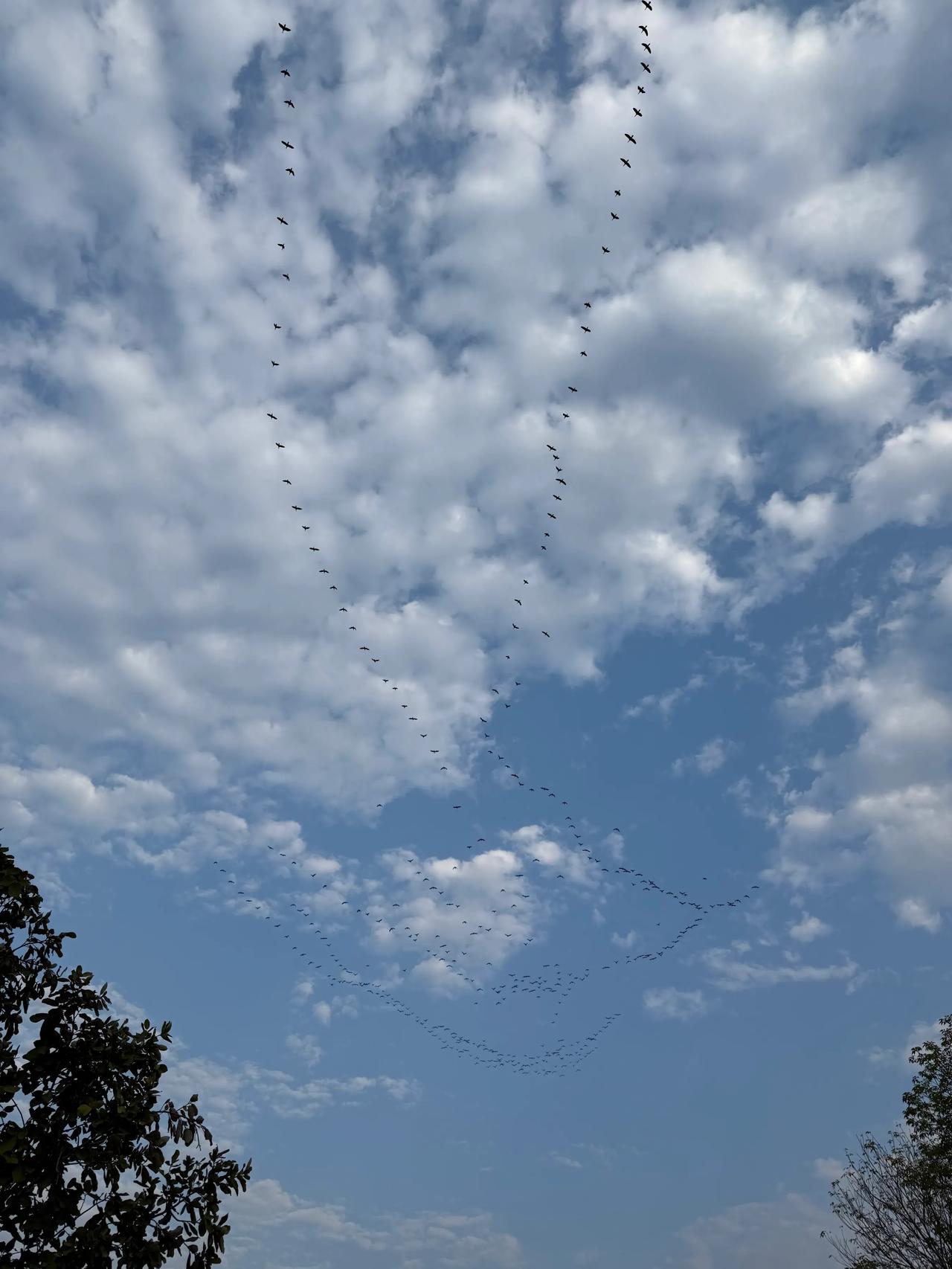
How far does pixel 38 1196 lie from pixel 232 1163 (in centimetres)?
332

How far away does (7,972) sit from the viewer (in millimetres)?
15234

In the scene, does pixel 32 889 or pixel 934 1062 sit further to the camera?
pixel 934 1062

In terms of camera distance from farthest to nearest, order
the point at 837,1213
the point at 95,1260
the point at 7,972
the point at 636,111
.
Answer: the point at 837,1213 → the point at 636,111 → the point at 7,972 → the point at 95,1260

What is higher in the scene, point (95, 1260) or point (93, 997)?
point (93, 997)

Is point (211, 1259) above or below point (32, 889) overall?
below

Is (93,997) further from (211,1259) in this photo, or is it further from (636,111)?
(636,111)

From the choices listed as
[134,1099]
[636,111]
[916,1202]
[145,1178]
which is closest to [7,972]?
[134,1099]

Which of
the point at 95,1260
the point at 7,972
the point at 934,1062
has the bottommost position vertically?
the point at 95,1260

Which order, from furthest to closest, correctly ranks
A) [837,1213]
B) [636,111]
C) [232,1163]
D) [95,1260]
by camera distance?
[837,1213] → [636,111] → [232,1163] → [95,1260]

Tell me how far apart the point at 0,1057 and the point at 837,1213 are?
45.5 m

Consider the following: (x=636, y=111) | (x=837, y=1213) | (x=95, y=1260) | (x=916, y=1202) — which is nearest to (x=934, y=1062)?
(x=916, y=1202)

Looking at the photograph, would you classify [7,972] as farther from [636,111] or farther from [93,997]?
[636,111]

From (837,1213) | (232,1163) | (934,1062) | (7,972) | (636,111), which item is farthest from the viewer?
(837,1213)

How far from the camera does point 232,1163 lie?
16.5m
